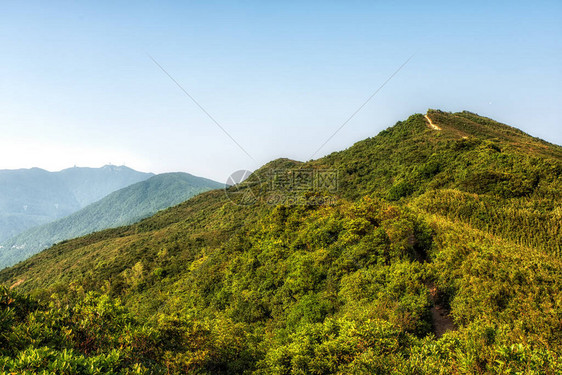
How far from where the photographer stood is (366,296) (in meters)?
12.9

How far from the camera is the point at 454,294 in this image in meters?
11.9

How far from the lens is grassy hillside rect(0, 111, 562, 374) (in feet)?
24.8

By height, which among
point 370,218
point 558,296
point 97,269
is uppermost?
point 370,218

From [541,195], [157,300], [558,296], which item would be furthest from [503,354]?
[157,300]

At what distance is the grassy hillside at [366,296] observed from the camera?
7.57 m

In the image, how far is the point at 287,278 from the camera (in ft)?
60.3

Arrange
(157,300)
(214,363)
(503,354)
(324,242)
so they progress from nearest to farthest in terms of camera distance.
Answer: (503,354) < (214,363) < (324,242) < (157,300)

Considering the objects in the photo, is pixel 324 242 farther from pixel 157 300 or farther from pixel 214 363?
pixel 157 300

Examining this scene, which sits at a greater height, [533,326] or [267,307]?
[533,326]

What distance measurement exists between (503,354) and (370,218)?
12.6 meters

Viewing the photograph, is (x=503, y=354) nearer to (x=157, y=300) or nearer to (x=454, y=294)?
(x=454, y=294)

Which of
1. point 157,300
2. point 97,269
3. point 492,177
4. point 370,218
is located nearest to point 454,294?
point 370,218

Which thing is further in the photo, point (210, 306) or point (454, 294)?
point (210, 306)

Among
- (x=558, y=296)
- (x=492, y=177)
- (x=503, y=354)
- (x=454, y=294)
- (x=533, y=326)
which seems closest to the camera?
→ (x=503, y=354)
